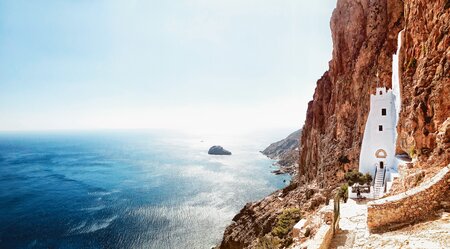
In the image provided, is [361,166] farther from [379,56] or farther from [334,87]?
[334,87]

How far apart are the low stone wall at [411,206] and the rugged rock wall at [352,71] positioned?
2428 cm

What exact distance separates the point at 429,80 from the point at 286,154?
5405 inches

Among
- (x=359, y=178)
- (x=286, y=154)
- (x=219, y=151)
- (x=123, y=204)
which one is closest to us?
(x=359, y=178)

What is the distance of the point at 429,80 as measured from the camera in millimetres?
18328

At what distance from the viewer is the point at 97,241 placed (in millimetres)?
50500

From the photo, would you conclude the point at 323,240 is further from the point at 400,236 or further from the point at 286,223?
the point at 286,223

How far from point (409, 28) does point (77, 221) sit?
66.0 metres

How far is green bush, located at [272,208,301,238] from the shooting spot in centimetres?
2592

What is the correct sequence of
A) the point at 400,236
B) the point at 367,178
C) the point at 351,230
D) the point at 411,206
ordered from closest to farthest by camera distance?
1. the point at 400,236
2. the point at 411,206
3. the point at 351,230
4. the point at 367,178

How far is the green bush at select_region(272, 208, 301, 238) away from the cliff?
1332mm

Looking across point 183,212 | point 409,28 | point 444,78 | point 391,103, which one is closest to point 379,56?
point 391,103

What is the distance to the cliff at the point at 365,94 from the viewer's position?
56.8 ft

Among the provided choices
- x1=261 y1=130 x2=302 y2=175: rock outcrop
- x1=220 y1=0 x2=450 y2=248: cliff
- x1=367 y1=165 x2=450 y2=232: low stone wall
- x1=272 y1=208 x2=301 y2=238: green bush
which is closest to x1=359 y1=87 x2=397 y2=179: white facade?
x1=220 y1=0 x2=450 y2=248: cliff

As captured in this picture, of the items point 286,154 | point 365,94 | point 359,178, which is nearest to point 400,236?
point 359,178
